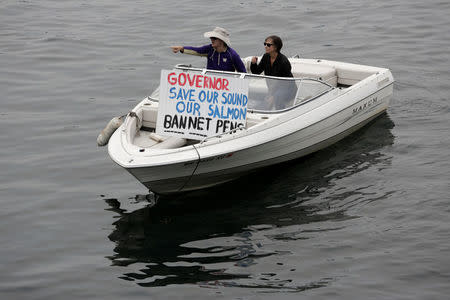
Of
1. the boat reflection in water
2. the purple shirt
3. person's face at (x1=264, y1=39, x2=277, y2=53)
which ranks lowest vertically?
the boat reflection in water

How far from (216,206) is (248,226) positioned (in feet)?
2.54

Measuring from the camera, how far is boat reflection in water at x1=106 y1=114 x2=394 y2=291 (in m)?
9.68

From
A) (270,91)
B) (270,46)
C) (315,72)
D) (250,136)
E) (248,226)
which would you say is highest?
(270,46)

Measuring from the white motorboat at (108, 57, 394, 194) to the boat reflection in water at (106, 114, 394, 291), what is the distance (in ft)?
1.08

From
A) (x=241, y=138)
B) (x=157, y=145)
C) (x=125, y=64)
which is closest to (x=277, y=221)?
(x=241, y=138)

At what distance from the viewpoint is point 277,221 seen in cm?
1099

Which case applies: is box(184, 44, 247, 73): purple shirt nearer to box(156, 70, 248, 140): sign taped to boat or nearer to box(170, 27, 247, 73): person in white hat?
box(170, 27, 247, 73): person in white hat

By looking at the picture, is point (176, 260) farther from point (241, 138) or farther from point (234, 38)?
point (234, 38)

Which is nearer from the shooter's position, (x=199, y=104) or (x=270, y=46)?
(x=199, y=104)

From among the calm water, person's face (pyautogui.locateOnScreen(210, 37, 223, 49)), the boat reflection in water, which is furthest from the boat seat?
person's face (pyautogui.locateOnScreen(210, 37, 223, 49))

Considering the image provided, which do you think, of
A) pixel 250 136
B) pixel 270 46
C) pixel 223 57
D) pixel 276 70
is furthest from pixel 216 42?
pixel 250 136

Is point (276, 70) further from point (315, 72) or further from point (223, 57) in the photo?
point (315, 72)

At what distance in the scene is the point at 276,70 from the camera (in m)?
Result: 12.6

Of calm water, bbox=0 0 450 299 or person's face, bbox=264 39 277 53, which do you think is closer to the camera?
calm water, bbox=0 0 450 299
